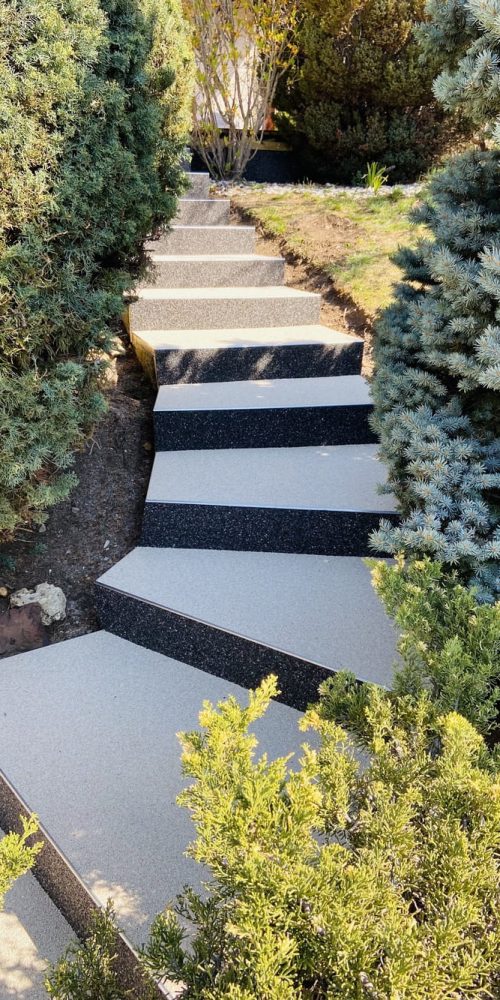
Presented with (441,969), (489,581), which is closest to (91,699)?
(489,581)

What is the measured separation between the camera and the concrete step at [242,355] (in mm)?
3326

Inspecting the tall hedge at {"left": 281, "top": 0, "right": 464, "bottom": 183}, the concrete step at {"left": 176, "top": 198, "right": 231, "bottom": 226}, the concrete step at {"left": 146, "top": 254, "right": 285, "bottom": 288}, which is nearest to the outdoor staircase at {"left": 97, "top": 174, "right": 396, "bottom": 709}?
the concrete step at {"left": 146, "top": 254, "right": 285, "bottom": 288}

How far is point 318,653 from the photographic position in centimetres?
198

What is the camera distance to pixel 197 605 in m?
2.24

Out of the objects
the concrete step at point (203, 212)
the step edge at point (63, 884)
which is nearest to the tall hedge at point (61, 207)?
the step edge at point (63, 884)

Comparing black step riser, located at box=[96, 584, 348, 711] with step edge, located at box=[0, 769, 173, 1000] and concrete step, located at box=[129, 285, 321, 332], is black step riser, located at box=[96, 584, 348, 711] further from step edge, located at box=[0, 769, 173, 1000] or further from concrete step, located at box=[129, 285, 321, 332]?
concrete step, located at box=[129, 285, 321, 332]

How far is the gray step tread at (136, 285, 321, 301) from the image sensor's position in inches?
149

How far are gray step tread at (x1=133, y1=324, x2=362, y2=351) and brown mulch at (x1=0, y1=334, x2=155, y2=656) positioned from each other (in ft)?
1.29

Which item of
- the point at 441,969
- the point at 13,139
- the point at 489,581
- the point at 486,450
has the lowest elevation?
the point at 441,969

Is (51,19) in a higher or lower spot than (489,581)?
higher

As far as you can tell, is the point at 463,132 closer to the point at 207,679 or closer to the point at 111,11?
the point at 111,11

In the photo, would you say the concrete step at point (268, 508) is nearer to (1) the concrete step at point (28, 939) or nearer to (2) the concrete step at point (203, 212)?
(1) the concrete step at point (28, 939)

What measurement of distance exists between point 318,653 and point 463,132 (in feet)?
18.3

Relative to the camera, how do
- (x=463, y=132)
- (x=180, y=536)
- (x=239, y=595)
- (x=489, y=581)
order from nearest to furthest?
(x=489, y=581) → (x=239, y=595) → (x=180, y=536) → (x=463, y=132)
